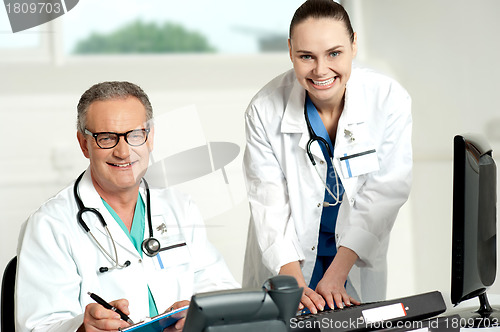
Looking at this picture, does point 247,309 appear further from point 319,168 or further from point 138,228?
point 319,168

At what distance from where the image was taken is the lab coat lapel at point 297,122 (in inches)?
69.5

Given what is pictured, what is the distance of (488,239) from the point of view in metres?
1.38

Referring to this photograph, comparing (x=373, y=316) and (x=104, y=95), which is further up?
(x=104, y=95)

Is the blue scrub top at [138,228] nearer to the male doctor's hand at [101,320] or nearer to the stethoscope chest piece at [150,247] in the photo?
the stethoscope chest piece at [150,247]

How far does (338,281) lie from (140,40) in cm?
204

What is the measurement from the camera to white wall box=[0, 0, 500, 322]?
2.79 metres

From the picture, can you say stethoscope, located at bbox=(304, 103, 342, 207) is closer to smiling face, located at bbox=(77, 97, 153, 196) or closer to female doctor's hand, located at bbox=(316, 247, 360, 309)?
female doctor's hand, located at bbox=(316, 247, 360, 309)

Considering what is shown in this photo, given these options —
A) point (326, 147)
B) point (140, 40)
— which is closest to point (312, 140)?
point (326, 147)

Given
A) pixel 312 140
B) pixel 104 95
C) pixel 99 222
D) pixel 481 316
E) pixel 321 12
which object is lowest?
pixel 481 316

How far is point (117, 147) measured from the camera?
1509 millimetres

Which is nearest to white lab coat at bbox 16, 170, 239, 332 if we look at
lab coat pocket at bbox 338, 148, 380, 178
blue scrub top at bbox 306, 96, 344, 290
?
blue scrub top at bbox 306, 96, 344, 290

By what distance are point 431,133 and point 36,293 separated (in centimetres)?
217

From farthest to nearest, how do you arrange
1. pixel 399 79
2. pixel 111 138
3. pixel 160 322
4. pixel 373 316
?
pixel 399 79
pixel 111 138
pixel 160 322
pixel 373 316

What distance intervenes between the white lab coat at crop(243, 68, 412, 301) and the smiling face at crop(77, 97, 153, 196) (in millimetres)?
370
